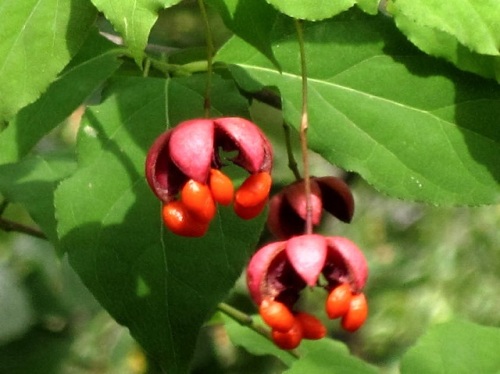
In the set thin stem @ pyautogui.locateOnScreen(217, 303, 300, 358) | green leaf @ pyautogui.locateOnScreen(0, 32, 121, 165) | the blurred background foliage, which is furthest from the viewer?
the blurred background foliage

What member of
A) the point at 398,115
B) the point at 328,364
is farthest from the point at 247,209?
the point at 328,364

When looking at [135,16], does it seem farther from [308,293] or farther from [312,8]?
[308,293]

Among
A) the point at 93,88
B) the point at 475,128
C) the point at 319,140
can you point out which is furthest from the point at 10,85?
the point at 475,128

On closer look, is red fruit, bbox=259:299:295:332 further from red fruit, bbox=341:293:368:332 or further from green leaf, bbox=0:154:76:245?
green leaf, bbox=0:154:76:245

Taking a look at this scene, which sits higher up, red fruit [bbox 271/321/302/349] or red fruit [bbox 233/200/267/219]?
red fruit [bbox 233/200/267/219]

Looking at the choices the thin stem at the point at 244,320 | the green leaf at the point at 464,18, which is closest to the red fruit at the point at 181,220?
the green leaf at the point at 464,18

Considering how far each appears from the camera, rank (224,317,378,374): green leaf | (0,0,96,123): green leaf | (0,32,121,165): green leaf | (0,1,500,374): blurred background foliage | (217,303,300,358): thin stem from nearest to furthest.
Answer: (0,0,96,123): green leaf → (0,32,121,165): green leaf → (224,317,378,374): green leaf → (217,303,300,358): thin stem → (0,1,500,374): blurred background foliage

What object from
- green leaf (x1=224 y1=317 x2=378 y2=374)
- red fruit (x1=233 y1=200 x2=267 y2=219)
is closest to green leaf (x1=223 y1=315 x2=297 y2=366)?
green leaf (x1=224 y1=317 x2=378 y2=374)
